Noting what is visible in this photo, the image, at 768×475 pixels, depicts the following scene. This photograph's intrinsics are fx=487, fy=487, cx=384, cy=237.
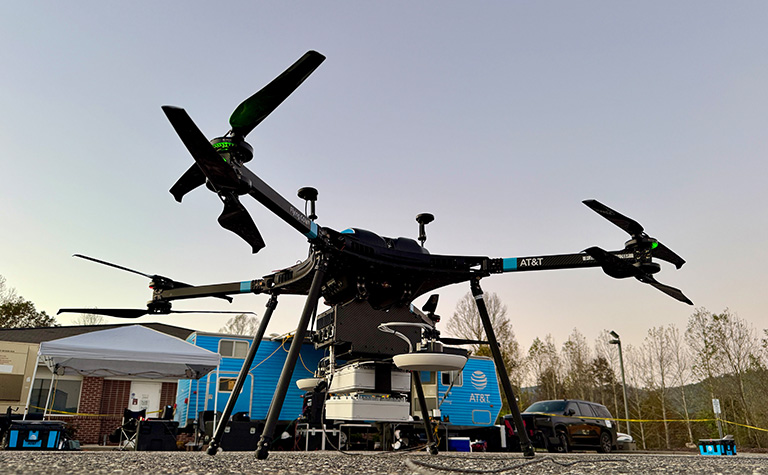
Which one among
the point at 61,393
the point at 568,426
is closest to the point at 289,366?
the point at 568,426

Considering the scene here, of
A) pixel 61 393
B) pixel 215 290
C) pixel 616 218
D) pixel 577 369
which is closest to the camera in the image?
pixel 616 218

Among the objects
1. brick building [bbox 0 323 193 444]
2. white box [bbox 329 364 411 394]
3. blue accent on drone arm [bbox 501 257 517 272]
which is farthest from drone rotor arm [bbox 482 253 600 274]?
brick building [bbox 0 323 193 444]

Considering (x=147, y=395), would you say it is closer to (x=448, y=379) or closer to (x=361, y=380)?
(x=448, y=379)

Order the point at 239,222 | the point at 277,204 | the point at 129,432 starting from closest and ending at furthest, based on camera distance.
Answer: the point at 277,204 < the point at 239,222 < the point at 129,432

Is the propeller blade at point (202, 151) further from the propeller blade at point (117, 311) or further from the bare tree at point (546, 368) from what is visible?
the bare tree at point (546, 368)

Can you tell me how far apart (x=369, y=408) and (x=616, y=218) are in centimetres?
351

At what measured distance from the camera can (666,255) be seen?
5.98 meters

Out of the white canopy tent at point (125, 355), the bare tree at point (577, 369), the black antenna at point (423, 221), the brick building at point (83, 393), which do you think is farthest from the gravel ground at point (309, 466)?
the bare tree at point (577, 369)

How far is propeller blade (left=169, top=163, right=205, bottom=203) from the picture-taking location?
5.61 metres

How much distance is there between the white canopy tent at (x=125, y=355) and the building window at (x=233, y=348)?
181 cm

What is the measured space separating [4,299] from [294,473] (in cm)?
3895

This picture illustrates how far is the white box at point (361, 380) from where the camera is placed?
5.28 m

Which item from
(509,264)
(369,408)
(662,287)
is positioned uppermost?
(509,264)

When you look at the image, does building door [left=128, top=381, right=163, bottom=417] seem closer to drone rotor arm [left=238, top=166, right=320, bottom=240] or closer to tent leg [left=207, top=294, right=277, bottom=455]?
tent leg [left=207, top=294, right=277, bottom=455]
